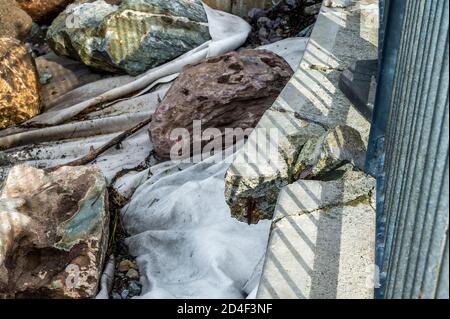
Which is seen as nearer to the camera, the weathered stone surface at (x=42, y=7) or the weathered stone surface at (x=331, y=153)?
the weathered stone surface at (x=331, y=153)

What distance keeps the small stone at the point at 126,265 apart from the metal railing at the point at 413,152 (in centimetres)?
158

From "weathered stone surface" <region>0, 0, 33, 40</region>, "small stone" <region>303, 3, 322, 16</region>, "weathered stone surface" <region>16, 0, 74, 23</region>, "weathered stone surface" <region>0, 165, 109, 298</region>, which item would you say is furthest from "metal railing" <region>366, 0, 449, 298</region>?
"weathered stone surface" <region>16, 0, 74, 23</region>

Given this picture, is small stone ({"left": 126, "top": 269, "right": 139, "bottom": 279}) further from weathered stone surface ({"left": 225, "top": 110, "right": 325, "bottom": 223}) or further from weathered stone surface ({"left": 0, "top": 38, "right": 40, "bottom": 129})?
weathered stone surface ({"left": 0, "top": 38, "right": 40, "bottom": 129})

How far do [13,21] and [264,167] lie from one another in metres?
5.39

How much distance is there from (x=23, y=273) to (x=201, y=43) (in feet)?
11.7

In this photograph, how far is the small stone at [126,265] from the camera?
143 inches

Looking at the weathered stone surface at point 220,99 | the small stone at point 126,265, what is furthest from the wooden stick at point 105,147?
the small stone at point 126,265

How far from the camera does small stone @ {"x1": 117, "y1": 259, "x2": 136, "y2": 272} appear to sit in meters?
3.63

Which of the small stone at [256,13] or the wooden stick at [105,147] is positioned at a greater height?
the small stone at [256,13]

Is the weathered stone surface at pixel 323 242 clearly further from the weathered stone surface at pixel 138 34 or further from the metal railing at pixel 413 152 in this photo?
the weathered stone surface at pixel 138 34

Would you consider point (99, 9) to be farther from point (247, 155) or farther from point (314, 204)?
point (314, 204)

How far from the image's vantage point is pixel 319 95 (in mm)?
3754

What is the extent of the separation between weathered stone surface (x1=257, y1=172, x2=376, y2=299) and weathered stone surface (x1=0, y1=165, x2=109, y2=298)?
125cm

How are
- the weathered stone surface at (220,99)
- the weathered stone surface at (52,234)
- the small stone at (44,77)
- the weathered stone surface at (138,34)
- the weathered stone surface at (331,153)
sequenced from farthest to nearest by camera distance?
the small stone at (44,77)
the weathered stone surface at (138,34)
the weathered stone surface at (220,99)
the weathered stone surface at (52,234)
the weathered stone surface at (331,153)
